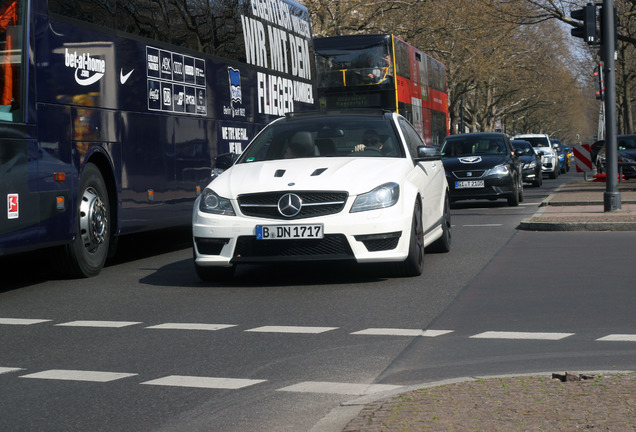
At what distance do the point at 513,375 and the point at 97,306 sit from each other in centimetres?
467

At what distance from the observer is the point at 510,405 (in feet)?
16.4

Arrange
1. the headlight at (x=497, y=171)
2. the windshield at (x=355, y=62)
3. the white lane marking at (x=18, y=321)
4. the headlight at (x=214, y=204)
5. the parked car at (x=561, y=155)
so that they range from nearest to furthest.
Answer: the white lane marking at (x=18, y=321), the headlight at (x=214, y=204), the headlight at (x=497, y=171), the windshield at (x=355, y=62), the parked car at (x=561, y=155)

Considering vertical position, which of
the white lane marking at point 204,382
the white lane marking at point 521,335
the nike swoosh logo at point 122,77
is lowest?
the white lane marking at point 521,335

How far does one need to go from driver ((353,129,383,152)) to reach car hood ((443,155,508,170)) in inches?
462

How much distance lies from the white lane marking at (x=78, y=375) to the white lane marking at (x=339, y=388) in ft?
3.43

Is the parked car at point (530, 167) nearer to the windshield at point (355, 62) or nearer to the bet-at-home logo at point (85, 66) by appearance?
the windshield at point (355, 62)

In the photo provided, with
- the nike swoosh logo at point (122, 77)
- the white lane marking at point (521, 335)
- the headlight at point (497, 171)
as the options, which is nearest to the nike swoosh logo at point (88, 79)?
the nike swoosh logo at point (122, 77)

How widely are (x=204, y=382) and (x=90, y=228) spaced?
579cm

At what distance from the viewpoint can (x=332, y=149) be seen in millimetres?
11617

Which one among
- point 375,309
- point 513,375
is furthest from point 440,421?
point 375,309

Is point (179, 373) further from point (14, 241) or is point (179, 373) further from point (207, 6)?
point (207, 6)

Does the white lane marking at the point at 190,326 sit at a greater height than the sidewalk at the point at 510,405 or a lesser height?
lesser

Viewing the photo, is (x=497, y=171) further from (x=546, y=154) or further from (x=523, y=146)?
(x=546, y=154)

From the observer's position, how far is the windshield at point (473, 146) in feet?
79.8
